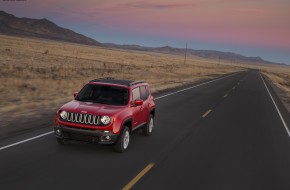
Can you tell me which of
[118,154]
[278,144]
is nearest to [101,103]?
[118,154]

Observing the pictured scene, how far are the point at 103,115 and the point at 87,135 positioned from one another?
59 cm

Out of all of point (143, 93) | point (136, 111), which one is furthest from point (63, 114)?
point (143, 93)

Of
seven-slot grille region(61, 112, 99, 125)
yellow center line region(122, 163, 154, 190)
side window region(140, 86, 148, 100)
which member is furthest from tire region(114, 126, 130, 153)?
side window region(140, 86, 148, 100)

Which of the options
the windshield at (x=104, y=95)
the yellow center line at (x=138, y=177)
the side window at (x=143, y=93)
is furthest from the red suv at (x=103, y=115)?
the yellow center line at (x=138, y=177)

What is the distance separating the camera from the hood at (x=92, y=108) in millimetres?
9081

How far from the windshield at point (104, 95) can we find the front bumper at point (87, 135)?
4.00 ft

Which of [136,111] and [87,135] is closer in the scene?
[87,135]

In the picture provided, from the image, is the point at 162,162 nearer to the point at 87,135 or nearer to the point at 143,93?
the point at 87,135

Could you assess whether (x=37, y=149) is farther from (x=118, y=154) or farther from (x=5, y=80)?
(x=5, y=80)

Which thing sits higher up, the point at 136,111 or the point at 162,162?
the point at 136,111

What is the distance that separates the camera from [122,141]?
9.49 m

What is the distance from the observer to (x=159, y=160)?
929 cm

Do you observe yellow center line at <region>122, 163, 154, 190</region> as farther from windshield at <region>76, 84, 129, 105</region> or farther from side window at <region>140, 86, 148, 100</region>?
side window at <region>140, 86, 148, 100</region>

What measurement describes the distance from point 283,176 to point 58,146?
5.42m
